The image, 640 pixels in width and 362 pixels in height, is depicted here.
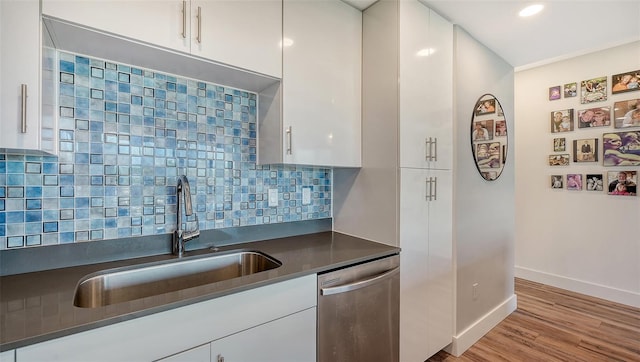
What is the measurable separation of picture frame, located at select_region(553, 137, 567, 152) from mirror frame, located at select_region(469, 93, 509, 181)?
1171mm

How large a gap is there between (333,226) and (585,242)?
298 cm

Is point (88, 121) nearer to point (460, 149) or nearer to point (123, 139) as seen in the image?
point (123, 139)

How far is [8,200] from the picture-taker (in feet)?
3.68

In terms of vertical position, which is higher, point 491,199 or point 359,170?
point 359,170

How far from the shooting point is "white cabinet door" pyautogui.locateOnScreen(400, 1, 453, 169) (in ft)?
5.47

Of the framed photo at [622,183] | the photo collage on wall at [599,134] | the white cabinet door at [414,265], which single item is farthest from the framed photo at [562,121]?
the white cabinet door at [414,265]

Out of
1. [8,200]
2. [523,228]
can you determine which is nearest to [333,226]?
[8,200]

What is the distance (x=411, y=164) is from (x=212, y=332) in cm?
134

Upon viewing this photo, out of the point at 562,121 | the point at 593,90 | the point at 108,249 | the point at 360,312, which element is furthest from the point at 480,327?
the point at 593,90

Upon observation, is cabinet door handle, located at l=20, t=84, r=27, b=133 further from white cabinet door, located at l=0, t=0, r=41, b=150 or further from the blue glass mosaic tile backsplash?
the blue glass mosaic tile backsplash

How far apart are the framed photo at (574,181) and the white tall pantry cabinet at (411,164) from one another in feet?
7.12

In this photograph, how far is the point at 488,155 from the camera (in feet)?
7.78

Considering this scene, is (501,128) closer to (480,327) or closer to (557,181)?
(557,181)

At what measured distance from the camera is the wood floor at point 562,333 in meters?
2.06
